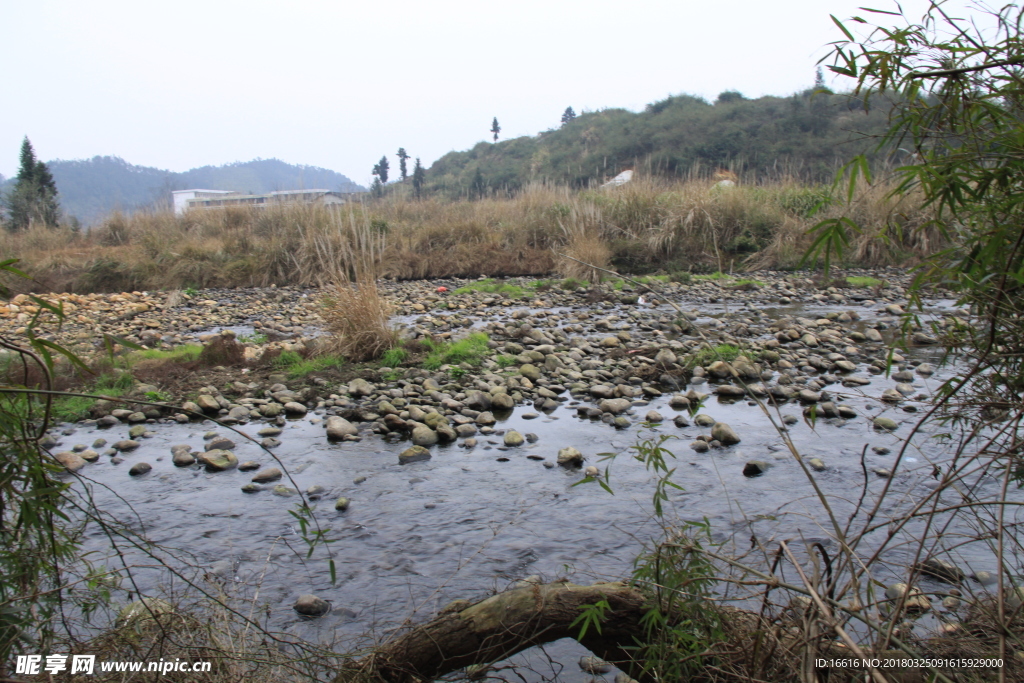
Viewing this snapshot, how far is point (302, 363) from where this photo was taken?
5.87 m

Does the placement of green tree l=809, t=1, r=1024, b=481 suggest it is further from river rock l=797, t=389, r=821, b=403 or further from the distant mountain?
the distant mountain

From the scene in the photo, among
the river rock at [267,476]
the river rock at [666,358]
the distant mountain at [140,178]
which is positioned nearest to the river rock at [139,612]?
the river rock at [267,476]

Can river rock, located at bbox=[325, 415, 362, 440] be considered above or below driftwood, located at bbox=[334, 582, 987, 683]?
below

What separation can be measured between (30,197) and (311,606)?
24.1 m

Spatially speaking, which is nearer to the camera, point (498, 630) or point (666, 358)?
point (498, 630)

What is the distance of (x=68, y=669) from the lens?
4.95 feet

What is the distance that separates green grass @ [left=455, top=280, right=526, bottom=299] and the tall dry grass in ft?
5.17

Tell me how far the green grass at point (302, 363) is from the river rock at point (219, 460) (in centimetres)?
175

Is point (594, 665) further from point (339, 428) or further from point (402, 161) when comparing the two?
point (402, 161)

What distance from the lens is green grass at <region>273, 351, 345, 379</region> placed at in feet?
18.5

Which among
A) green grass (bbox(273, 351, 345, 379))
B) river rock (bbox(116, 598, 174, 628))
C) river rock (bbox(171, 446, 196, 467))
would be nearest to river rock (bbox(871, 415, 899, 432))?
river rock (bbox(116, 598, 174, 628))

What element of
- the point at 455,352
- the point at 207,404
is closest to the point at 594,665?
the point at 207,404

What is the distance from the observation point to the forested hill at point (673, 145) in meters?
35.0

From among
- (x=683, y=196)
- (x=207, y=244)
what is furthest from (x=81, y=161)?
(x=683, y=196)
